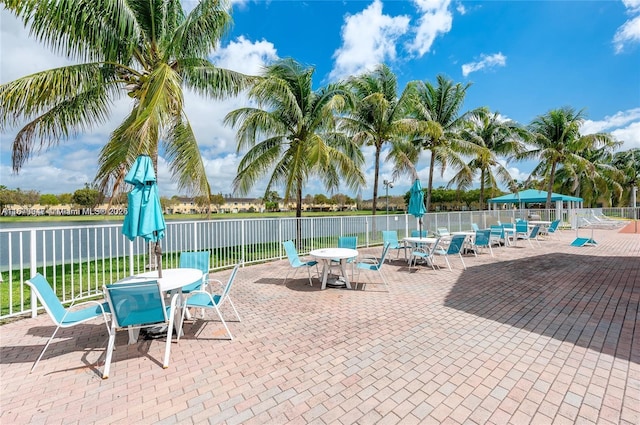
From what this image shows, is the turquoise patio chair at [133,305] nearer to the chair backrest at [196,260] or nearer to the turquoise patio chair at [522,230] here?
the chair backrest at [196,260]

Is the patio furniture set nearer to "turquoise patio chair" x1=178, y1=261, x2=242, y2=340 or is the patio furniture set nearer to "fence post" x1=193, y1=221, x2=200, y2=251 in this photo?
"turquoise patio chair" x1=178, y1=261, x2=242, y2=340

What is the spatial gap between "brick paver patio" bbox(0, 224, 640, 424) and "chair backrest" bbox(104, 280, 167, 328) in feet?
1.81

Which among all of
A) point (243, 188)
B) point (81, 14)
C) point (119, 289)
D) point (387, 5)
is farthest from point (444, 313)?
point (387, 5)

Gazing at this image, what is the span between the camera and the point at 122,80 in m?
7.75

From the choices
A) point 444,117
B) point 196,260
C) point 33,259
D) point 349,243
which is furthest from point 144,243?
point 444,117

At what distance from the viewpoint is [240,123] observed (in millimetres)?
11312

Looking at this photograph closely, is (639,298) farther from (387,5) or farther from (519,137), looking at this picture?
(519,137)

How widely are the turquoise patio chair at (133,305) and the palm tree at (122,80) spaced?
11.5 ft

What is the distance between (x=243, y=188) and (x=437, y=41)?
9.82 metres

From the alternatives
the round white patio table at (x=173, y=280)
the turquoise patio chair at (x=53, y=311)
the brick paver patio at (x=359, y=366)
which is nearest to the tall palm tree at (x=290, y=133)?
the brick paver patio at (x=359, y=366)

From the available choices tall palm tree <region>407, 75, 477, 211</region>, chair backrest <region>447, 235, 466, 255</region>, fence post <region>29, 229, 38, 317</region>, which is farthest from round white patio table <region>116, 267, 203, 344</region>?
tall palm tree <region>407, 75, 477, 211</region>

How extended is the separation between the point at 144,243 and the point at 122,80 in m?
5.29

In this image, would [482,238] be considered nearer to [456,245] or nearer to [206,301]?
[456,245]

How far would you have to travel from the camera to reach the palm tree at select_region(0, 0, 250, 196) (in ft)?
19.5
